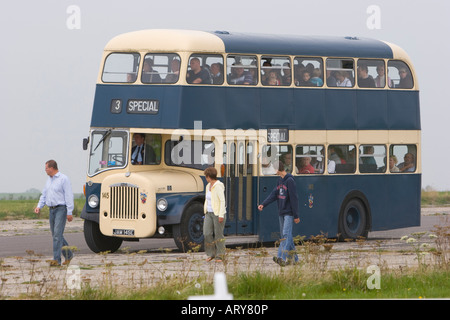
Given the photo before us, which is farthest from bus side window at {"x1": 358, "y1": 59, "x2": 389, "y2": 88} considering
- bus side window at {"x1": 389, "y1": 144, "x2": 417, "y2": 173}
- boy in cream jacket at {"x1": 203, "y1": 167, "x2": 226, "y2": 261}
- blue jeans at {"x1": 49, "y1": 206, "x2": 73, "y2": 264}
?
blue jeans at {"x1": 49, "y1": 206, "x2": 73, "y2": 264}

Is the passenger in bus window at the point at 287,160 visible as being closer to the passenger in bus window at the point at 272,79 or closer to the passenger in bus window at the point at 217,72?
the passenger in bus window at the point at 272,79

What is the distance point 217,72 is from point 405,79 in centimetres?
599

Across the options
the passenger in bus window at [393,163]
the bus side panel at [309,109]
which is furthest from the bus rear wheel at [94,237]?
the passenger in bus window at [393,163]

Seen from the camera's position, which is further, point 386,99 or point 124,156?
point 386,99

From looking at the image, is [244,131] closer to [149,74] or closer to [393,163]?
[149,74]

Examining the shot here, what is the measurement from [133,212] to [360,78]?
22.7 feet

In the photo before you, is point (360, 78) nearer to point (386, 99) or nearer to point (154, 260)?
point (386, 99)

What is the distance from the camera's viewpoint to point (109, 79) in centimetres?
2395

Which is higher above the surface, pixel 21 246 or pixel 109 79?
pixel 109 79

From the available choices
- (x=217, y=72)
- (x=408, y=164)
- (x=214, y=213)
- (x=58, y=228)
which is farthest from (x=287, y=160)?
(x=58, y=228)

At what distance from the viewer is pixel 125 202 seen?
75.2 feet

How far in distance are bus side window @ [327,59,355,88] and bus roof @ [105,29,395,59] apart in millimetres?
172
